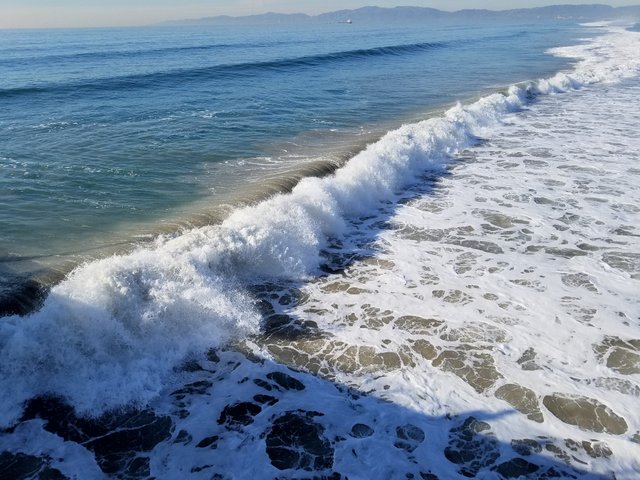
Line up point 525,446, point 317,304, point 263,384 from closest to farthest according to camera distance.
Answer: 1. point 525,446
2. point 263,384
3. point 317,304

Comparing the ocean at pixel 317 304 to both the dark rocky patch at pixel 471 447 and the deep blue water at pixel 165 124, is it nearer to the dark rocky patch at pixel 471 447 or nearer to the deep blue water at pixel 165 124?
the dark rocky patch at pixel 471 447

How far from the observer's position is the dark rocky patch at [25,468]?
194 inches

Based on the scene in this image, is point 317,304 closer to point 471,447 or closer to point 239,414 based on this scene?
Result: point 239,414

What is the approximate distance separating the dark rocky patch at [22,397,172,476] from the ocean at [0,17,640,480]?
23mm

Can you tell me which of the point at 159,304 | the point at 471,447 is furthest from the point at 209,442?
the point at 471,447

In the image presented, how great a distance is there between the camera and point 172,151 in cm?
1519

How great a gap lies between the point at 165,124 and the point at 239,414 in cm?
1539

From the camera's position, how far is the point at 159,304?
732 cm

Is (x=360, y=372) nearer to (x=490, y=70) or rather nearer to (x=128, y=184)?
(x=128, y=184)

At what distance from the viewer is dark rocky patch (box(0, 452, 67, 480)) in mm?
4934

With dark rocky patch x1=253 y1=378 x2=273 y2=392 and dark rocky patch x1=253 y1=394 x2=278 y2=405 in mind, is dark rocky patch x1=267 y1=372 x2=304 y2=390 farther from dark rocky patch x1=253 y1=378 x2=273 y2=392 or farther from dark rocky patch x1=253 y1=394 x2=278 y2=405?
dark rocky patch x1=253 y1=394 x2=278 y2=405

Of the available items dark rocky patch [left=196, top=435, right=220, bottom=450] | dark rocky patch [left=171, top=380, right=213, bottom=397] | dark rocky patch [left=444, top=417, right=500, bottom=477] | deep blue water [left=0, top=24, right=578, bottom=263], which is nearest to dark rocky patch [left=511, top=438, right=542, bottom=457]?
dark rocky patch [left=444, top=417, right=500, bottom=477]

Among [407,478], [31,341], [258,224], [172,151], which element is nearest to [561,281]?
[407,478]

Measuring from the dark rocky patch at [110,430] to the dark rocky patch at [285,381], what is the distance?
144 cm
